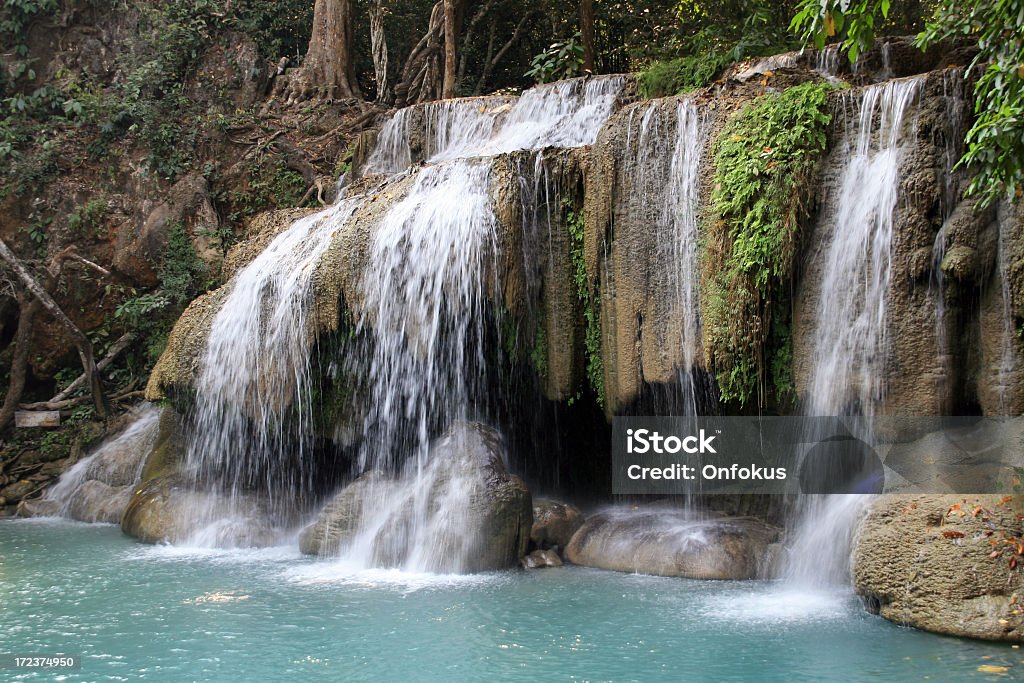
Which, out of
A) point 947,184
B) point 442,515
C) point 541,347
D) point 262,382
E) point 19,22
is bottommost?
point 442,515

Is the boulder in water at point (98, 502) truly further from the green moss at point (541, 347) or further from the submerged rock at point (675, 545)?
the submerged rock at point (675, 545)

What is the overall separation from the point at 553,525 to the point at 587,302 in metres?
2.30

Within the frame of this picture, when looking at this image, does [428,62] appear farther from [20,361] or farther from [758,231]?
[758,231]

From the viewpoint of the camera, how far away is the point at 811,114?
8445 mm

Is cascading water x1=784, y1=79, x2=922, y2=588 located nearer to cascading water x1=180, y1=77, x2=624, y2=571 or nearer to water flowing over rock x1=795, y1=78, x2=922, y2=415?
water flowing over rock x1=795, y1=78, x2=922, y2=415

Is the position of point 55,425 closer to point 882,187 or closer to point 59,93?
point 59,93

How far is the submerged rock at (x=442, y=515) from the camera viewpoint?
8.74m

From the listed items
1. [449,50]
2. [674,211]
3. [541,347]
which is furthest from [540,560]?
[449,50]

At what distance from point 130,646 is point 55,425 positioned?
8.52 meters

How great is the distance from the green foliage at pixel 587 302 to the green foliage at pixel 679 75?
3639mm

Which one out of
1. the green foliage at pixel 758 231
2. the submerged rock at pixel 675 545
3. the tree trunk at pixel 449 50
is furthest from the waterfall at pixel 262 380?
the tree trunk at pixel 449 50

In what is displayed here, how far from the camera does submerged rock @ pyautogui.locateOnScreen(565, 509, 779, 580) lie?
8273 mm

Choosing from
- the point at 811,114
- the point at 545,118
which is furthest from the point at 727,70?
the point at 811,114

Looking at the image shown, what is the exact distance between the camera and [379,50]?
18125 millimetres
